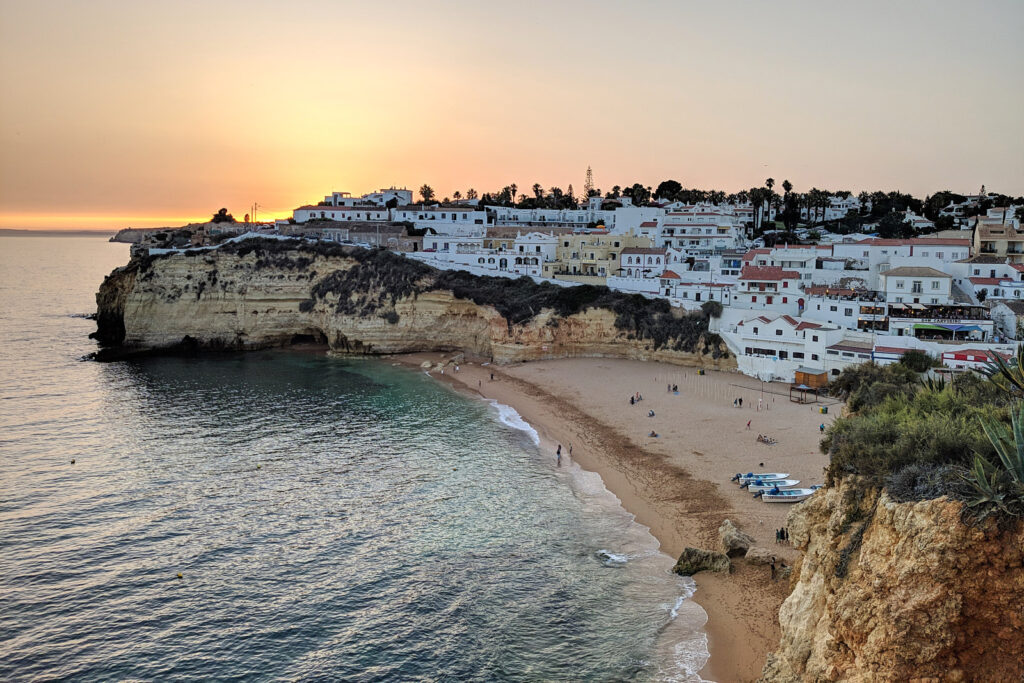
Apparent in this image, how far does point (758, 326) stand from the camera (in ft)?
150

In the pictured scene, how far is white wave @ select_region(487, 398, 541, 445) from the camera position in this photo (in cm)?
3613

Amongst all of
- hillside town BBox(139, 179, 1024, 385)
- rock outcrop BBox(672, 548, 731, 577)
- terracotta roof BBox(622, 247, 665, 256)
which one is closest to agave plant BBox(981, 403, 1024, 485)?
rock outcrop BBox(672, 548, 731, 577)

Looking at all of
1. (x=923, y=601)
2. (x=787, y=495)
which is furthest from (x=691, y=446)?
(x=923, y=601)

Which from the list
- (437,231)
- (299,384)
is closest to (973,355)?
(299,384)

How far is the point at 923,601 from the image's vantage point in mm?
9656

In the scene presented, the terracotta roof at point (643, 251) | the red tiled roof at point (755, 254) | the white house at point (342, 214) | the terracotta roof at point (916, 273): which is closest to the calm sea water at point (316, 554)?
the terracotta roof at point (643, 251)

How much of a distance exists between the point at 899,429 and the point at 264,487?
24026mm

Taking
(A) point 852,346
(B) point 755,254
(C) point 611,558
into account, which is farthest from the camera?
(B) point 755,254

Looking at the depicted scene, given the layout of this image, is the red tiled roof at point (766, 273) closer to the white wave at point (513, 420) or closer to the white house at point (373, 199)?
the white wave at point (513, 420)

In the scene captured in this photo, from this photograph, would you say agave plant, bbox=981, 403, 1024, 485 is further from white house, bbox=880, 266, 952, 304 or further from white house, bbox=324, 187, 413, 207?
white house, bbox=324, 187, 413, 207

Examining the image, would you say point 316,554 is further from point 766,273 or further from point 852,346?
point 766,273

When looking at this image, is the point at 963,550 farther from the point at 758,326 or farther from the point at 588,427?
the point at 758,326

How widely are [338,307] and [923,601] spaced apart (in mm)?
55521

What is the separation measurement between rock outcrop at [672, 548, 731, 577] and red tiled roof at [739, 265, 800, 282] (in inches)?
1354
